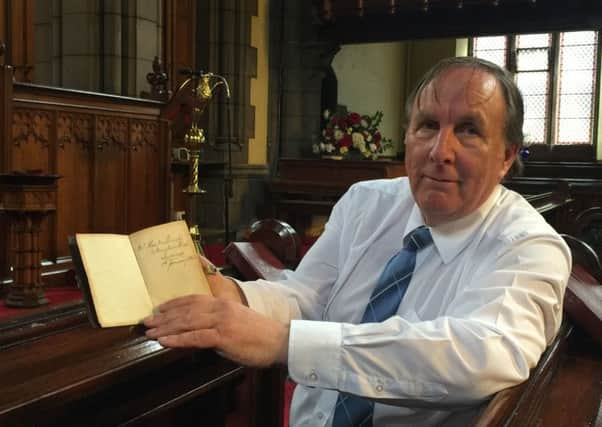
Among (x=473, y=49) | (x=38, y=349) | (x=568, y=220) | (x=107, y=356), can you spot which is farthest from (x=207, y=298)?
(x=473, y=49)

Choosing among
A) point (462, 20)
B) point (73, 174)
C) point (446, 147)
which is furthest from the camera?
point (462, 20)

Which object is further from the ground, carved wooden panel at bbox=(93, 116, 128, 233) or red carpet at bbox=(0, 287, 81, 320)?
carved wooden panel at bbox=(93, 116, 128, 233)

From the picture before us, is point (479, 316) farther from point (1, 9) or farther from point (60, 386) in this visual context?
point (1, 9)

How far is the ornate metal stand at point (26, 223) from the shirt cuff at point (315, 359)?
2659mm

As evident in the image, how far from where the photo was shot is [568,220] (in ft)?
18.7

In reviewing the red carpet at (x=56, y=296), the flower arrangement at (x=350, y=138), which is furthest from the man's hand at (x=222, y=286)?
the flower arrangement at (x=350, y=138)

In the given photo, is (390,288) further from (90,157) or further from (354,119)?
(354,119)

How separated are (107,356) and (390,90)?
11.9 meters

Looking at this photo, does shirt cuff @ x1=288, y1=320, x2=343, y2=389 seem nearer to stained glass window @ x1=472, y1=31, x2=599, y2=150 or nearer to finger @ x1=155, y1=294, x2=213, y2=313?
finger @ x1=155, y1=294, x2=213, y2=313

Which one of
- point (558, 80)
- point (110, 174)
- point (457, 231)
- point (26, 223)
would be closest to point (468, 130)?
point (457, 231)

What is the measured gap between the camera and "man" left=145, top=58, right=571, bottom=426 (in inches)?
44.3

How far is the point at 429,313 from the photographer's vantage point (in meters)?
1.41

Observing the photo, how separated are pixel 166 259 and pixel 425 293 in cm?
58

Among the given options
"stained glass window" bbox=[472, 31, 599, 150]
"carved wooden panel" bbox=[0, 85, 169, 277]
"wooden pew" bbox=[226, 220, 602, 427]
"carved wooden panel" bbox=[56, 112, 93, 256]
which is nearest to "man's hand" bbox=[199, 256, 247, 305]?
"wooden pew" bbox=[226, 220, 602, 427]
